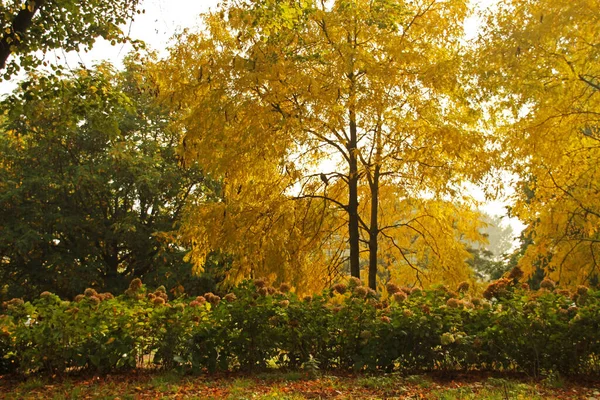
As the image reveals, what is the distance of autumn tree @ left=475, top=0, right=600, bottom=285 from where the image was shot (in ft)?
26.3

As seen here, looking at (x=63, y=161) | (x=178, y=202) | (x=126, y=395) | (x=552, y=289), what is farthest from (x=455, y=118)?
(x=63, y=161)

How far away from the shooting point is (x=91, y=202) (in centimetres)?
1650

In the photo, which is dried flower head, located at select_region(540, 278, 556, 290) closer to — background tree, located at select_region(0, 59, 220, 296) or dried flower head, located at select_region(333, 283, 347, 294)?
dried flower head, located at select_region(333, 283, 347, 294)

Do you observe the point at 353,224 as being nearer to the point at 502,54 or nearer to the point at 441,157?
the point at 441,157

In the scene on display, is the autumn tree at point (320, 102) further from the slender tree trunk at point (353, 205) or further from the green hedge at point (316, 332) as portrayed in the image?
the green hedge at point (316, 332)

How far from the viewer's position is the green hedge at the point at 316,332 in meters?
5.73

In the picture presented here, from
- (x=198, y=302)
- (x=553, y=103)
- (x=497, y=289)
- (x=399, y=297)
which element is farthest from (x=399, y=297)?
(x=553, y=103)

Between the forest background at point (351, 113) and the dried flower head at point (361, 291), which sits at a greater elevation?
the forest background at point (351, 113)

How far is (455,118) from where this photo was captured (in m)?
9.10

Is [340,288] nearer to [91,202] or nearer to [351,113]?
[351,113]

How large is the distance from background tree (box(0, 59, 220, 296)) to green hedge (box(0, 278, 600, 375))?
26.9ft

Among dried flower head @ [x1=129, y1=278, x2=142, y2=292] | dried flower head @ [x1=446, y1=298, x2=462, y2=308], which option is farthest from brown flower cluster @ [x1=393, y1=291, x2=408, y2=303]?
dried flower head @ [x1=129, y1=278, x2=142, y2=292]

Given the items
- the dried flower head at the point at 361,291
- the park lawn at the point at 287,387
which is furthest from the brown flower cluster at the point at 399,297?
the park lawn at the point at 287,387

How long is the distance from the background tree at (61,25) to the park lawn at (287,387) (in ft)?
14.2
